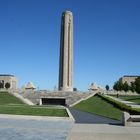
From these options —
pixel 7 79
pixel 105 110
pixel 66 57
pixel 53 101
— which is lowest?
pixel 105 110

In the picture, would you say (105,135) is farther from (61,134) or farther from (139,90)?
(139,90)

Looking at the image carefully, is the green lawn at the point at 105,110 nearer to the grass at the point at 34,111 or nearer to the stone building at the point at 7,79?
the grass at the point at 34,111

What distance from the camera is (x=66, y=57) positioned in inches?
2857

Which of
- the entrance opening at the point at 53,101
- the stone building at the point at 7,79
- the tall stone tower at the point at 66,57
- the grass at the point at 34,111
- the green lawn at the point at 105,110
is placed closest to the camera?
the grass at the point at 34,111

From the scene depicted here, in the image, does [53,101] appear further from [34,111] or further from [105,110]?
[34,111]

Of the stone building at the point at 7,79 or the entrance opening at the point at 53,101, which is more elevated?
the stone building at the point at 7,79

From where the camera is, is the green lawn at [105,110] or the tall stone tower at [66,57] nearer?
the green lawn at [105,110]

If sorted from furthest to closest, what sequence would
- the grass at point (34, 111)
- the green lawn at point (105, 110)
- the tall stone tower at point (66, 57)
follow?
the tall stone tower at point (66, 57), the green lawn at point (105, 110), the grass at point (34, 111)

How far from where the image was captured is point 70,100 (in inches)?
2625

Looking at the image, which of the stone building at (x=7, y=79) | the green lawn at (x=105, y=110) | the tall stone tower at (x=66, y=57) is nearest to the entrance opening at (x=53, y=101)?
the tall stone tower at (x=66, y=57)

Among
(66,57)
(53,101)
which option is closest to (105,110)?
(53,101)

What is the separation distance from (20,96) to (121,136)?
54651 mm

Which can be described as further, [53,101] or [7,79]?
[7,79]

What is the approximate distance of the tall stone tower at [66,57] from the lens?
72562 mm
